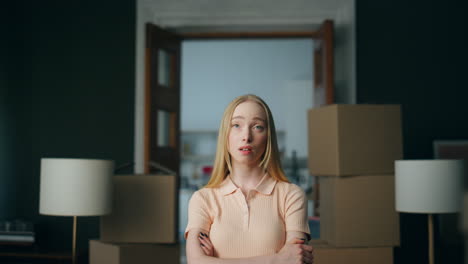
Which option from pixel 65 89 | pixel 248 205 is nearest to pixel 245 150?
pixel 248 205

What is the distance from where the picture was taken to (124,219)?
9.36 feet

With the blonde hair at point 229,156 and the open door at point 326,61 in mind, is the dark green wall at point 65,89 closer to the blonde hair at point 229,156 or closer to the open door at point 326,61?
the open door at point 326,61

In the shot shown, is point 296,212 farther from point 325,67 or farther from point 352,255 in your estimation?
point 325,67

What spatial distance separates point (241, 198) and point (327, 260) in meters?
1.16

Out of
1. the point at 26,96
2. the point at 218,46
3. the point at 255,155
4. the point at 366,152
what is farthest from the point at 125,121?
the point at 218,46

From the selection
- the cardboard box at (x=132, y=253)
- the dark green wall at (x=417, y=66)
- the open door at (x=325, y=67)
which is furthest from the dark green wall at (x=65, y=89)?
the dark green wall at (x=417, y=66)

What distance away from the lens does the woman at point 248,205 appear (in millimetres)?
1542

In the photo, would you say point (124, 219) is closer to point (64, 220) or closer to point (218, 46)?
point (64, 220)

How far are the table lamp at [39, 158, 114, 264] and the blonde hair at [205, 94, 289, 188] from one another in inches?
45.8

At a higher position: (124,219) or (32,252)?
(124,219)

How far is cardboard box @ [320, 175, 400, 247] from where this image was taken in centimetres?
261

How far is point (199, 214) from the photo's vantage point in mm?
1601

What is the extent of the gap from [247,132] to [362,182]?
126cm

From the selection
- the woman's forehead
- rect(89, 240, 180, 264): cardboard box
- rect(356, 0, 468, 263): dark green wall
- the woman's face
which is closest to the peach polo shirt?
the woman's face
